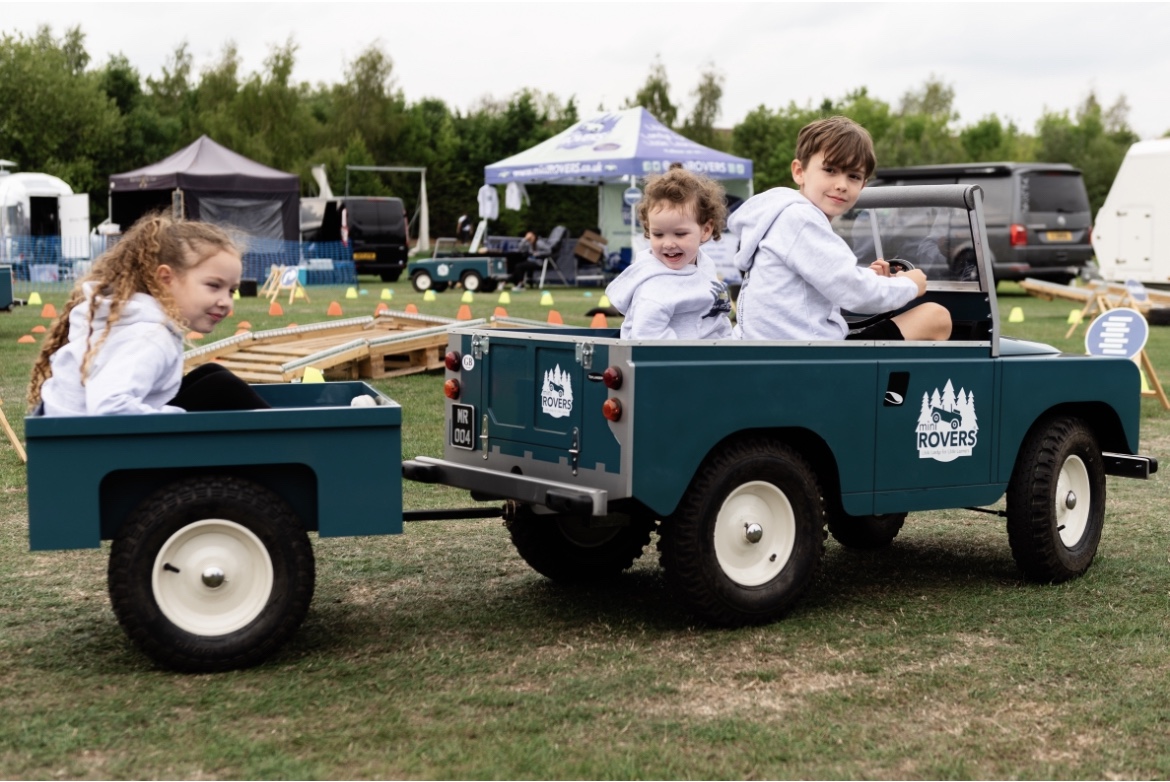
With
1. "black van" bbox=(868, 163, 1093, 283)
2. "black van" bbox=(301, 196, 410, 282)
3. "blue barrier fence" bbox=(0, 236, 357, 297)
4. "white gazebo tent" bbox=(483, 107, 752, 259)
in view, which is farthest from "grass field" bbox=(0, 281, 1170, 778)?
"black van" bbox=(301, 196, 410, 282)

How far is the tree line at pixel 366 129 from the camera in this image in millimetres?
54344

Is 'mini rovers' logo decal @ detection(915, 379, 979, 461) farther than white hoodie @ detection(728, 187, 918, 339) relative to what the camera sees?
Yes

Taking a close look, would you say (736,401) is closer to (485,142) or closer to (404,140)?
(485,142)

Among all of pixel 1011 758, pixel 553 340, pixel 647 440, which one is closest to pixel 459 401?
pixel 553 340

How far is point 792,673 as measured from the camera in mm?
4316

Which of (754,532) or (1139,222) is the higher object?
(1139,222)

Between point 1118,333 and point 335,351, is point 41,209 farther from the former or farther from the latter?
point 1118,333

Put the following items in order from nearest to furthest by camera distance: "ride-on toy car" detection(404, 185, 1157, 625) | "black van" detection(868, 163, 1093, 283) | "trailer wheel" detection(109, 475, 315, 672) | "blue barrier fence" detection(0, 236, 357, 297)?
"trailer wheel" detection(109, 475, 315, 672) → "ride-on toy car" detection(404, 185, 1157, 625) → "black van" detection(868, 163, 1093, 283) → "blue barrier fence" detection(0, 236, 357, 297)

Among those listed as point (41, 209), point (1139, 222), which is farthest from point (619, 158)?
point (41, 209)

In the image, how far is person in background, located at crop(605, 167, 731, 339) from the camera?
5121mm

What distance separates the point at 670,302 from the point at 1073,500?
6.57 ft

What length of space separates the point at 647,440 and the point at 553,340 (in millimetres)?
591

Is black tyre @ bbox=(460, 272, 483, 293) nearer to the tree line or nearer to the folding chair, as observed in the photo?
the folding chair

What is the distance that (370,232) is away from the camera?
1373 inches
